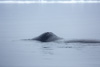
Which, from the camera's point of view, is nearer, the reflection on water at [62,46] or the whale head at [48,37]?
the reflection on water at [62,46]

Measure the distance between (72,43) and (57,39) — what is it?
159 centimetres

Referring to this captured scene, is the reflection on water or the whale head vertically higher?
the whale head

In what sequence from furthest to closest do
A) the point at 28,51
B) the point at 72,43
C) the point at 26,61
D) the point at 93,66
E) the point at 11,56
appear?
the point at 72,43 < the point at 28,51 < the point at 11,56 < the point at 26,61 < the point at 93,66

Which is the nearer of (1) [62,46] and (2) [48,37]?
(1) [62,46]

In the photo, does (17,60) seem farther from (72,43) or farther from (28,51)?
(72,43)

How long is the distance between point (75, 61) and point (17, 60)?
10.4 feet

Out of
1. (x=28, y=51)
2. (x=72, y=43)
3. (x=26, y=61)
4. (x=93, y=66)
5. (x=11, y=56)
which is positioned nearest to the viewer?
(x=93, y=66)

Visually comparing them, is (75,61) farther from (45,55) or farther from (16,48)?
(16,48)

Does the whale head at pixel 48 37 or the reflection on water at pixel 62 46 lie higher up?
the whale head at pixel 48 37

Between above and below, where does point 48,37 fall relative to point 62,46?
above

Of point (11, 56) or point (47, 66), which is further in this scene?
point (11, 56)

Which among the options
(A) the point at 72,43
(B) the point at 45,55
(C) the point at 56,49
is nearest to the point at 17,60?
(B) the point at 45,55

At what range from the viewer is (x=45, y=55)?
25.8 metres

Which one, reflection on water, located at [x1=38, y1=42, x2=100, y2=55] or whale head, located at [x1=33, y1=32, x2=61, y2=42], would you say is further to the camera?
whale head, located at [x1=33, y1=32, x2=61, y2=42]
